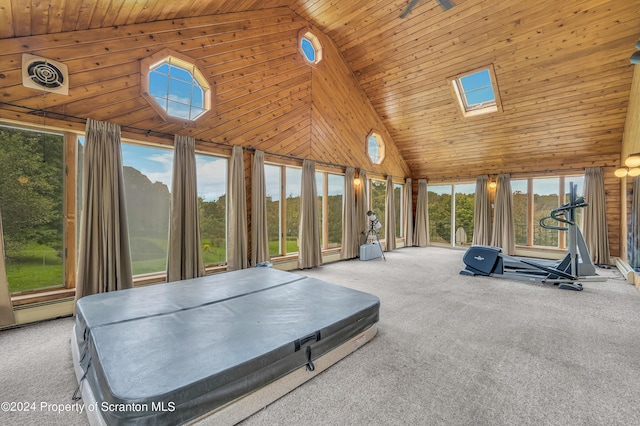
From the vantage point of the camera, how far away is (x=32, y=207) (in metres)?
3.37

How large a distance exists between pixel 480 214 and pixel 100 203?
9029mm

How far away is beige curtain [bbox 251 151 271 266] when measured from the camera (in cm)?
518

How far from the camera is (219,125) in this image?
478cm

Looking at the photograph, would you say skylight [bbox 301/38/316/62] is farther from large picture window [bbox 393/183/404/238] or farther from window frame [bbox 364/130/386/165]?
large picture window [bbox 393/183/404/238]

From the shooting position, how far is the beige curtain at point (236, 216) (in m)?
4.87

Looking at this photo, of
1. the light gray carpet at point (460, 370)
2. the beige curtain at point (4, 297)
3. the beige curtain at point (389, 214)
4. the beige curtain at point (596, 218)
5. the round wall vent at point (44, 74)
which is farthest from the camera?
the beige curtain at point (389, 214)

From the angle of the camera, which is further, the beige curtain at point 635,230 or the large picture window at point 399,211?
the large picture window at point 399,211

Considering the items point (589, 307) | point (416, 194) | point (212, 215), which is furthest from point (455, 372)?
point (416, 194)

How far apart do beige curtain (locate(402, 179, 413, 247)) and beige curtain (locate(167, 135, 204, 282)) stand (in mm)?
7335

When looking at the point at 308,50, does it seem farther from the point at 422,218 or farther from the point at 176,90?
the point at 422,218

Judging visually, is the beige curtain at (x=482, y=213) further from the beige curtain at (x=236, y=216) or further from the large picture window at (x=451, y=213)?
the beige curtain at (x=236, y=216)

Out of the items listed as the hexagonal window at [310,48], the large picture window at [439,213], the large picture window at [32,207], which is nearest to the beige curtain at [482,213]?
the large picture window at [439,213]

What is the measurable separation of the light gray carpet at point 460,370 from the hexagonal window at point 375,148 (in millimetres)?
5135

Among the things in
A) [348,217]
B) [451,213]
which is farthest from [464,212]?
[348,217]
